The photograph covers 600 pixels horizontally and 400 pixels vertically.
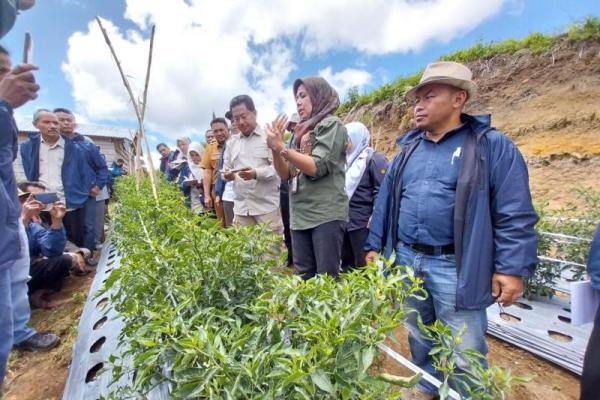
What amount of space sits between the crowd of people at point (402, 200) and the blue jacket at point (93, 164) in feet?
4.37

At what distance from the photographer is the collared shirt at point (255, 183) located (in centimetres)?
307

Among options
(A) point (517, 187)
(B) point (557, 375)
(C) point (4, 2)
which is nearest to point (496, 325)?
(B) point (557, 375)

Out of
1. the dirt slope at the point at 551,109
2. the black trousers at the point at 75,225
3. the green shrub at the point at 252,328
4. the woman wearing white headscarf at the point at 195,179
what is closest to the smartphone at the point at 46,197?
the black trousers at the point at 75,225

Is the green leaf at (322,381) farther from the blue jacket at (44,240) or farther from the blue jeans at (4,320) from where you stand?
the blue jacket at (44,240)

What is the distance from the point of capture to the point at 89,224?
465 centimetres

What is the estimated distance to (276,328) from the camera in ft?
3.01

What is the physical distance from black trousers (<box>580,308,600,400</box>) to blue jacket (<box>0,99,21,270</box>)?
2.79m

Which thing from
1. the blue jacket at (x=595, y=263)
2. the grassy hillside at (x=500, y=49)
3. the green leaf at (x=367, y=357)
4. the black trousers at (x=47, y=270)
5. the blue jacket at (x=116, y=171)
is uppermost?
the grassy hillside at (x=500, y=49)

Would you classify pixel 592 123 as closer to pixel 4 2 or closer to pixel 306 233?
pixel 306 233

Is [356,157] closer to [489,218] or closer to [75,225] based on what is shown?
[489,218]

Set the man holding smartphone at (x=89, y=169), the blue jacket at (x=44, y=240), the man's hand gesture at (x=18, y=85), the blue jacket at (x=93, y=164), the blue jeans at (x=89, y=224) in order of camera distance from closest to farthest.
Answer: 1. the man's hand gesture at (x=18, y=85)
2. the blue jacket at (x=44, y=240)
3. the man holding smartphone at (x=89, y=169)
4. the blue jacket at (x=93, y=164)
5. the blue jeans at (x=89, y=224)

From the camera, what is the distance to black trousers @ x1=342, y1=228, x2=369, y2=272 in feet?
9.41

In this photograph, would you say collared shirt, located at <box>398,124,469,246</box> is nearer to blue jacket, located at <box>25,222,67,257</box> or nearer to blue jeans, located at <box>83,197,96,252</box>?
blue jacket, located at <box>25,222,67,257</box>

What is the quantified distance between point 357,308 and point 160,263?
Answer: 91 centimetres
